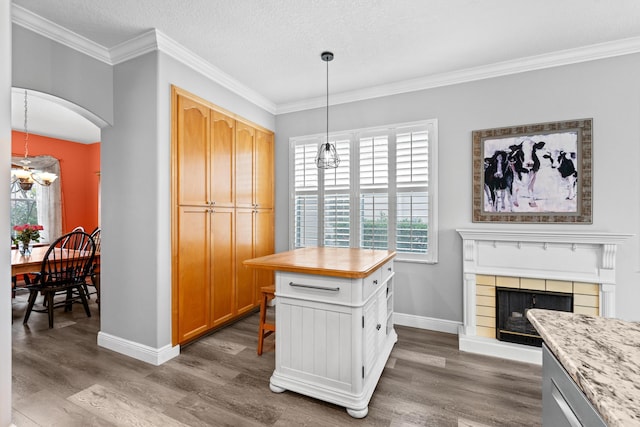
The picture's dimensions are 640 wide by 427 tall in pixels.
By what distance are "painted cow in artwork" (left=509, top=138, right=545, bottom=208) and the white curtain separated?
7340 millimetres

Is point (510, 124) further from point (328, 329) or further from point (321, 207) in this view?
point (328, 329)

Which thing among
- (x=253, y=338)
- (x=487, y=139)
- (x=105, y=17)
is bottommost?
(x=253, y=338)

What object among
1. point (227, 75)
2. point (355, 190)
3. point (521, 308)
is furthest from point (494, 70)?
point (227, 75)

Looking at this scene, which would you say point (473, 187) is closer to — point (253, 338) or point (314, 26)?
point (314, 26)

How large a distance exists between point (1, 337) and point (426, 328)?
3.43m

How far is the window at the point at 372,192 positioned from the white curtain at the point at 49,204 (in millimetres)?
4772

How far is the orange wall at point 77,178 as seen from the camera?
5.82m

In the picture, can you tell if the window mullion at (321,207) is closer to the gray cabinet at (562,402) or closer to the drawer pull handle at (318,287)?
the drawer pull handle at (318,287)

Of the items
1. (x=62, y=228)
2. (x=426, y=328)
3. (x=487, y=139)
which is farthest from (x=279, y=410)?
(x=62, y=228)

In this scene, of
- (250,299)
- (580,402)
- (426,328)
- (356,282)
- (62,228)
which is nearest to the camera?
(580,402)

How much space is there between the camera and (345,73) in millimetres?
3348

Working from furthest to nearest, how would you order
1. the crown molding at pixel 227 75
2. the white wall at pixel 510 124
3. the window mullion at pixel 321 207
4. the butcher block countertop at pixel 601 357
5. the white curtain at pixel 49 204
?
the white curtain at pixel 49 204 < the window mullion at pixel 321 207 < the white wall at pixel 510 124 < the crown molding at pixel 227 75 < the butcher block countertop at pixel 601 357

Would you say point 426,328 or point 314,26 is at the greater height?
point 314,26

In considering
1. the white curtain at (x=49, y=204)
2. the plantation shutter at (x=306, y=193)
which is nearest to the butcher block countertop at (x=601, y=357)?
the plantation shutter at (x=306, y=193)
